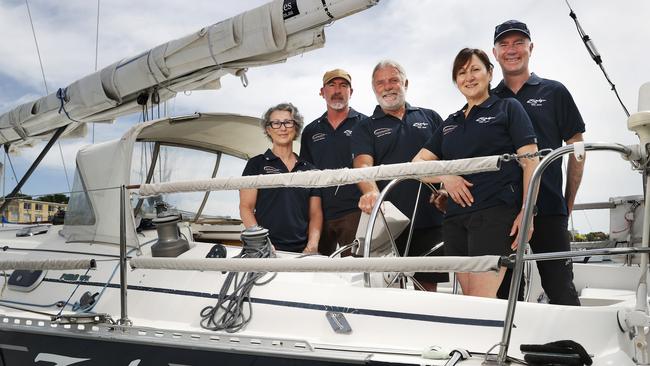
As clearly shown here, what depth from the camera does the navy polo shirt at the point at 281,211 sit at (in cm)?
392

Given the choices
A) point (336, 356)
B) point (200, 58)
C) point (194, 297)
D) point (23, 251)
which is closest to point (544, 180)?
point (336, 356)

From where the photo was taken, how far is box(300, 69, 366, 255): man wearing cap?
4.20m

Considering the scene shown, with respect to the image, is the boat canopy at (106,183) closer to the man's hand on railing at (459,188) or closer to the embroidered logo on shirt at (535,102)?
the man's hand on railing at (459,188)

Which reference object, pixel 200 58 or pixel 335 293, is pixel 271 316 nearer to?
pixel 335 293

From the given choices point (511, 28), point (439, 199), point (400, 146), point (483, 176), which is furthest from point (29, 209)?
point (511, 28)

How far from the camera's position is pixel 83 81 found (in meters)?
5.94

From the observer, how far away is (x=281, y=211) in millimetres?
3932

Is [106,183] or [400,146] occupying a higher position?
[400,146]

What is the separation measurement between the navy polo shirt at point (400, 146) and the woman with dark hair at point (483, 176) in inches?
27.3

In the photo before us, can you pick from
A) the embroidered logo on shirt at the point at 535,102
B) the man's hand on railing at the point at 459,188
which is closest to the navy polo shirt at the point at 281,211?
the man's hand on railing at the point at 459,188

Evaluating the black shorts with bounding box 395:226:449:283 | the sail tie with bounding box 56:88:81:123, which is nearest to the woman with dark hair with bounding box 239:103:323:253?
→ the black shorts with bounding box 395:226:449:283

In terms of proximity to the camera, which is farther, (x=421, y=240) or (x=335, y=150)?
(x=335, y=150)

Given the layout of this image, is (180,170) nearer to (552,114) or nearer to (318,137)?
(318,137)

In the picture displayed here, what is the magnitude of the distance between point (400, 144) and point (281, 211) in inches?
37.6
